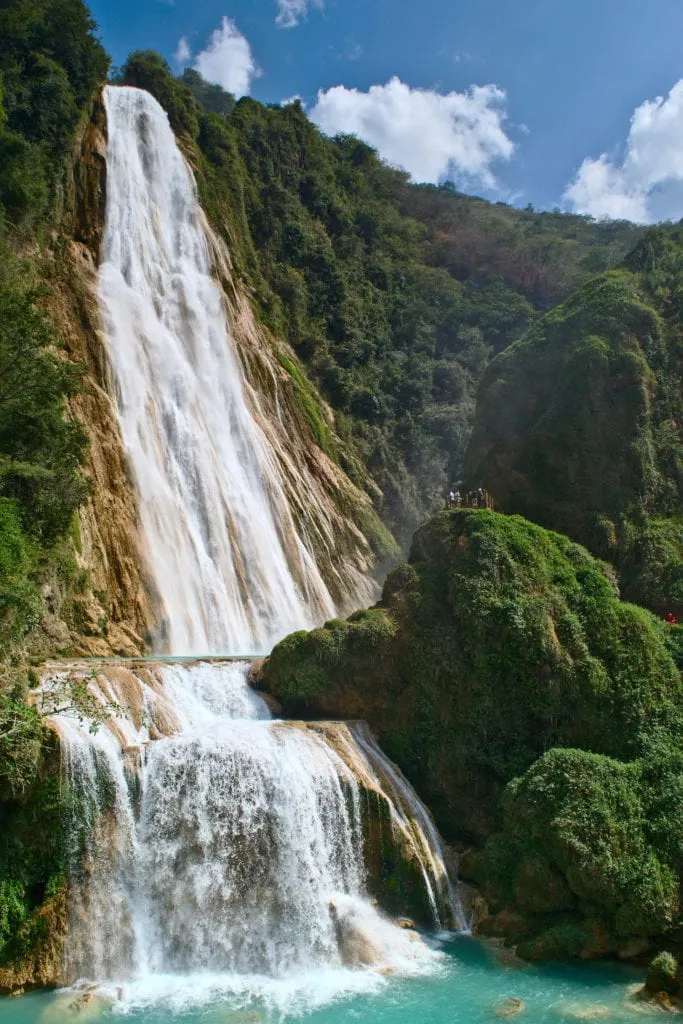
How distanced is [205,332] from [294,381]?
6238mm

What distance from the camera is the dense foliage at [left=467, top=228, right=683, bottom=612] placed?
22859 millimetres

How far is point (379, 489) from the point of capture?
131 ft

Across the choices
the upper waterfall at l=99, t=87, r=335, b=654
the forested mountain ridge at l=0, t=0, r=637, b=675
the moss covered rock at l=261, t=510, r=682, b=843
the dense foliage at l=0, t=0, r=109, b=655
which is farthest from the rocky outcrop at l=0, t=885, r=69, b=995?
the upper waterfall at l=99, t=87, r=335, b=654

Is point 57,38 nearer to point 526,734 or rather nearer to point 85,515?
point 85,515

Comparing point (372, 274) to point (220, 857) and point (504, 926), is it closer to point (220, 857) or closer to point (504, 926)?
point (504, 926)

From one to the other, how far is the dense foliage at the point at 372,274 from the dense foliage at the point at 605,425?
12618 mm

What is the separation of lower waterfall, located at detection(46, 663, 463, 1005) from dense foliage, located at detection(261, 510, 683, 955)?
1.63m

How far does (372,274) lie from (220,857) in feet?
144

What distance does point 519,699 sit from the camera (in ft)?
54.1

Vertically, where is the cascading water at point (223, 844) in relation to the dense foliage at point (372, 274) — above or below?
below

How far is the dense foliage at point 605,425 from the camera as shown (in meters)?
22.9

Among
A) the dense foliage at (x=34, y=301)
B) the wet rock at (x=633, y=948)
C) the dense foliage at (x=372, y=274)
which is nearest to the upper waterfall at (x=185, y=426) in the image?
the dense foliage at (x=34, y=301)

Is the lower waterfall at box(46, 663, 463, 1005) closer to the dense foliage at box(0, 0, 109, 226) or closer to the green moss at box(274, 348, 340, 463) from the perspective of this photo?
the dense foliage at box(0, 0, 109, 226)

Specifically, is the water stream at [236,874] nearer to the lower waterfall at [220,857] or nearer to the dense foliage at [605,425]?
the lower waterfall at [220,857]
